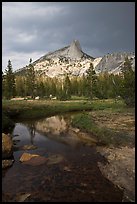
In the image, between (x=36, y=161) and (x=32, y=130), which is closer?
(x=36, y=161)

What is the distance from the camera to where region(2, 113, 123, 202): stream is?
1417cm

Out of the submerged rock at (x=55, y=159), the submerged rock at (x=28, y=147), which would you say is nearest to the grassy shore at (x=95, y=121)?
the submerged rock at (x=55, y=159)

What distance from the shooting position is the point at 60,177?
17.1 metres

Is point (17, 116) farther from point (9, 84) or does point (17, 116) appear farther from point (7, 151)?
point (9, 84)

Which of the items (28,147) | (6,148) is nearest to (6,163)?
(6,148)

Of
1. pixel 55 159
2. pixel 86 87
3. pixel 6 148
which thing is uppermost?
pixel 86 87

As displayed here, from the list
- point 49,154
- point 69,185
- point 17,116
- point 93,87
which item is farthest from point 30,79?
point 69,185

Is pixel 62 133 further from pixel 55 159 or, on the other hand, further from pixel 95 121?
pixel 55 159

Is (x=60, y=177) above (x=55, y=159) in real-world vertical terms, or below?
below

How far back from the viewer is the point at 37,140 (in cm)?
2972

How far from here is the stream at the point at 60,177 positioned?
14.2m

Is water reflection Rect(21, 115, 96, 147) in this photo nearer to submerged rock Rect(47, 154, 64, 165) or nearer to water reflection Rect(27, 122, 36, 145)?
water reflection Rect(27, 122, 36, 145)

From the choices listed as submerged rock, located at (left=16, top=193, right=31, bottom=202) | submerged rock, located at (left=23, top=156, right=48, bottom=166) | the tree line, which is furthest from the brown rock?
the tree line

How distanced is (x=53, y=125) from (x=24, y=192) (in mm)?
26129
